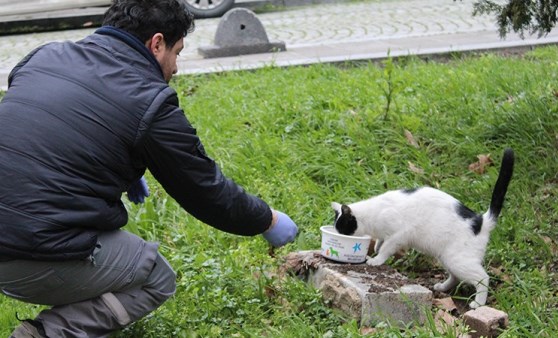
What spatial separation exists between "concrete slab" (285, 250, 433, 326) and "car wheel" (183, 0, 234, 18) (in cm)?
992

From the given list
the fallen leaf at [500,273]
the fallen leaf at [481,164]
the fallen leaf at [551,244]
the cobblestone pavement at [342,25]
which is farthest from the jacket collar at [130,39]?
the cobblestone pavement at [342,25]

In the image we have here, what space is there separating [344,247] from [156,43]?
1447mm

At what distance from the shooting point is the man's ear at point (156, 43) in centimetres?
375

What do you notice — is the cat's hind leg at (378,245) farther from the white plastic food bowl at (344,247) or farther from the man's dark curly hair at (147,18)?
the man's dark curly hair at (147,18)

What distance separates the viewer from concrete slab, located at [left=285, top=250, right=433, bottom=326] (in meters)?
4.08

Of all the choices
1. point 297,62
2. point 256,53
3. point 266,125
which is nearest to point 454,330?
point 266,125

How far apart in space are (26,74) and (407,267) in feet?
7.85

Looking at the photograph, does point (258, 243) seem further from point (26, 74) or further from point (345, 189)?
point (26, 74)

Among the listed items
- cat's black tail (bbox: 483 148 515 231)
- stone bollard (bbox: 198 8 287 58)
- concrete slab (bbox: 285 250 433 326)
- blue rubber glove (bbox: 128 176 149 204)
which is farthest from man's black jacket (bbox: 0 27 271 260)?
stone bollard (bbox: 198 8 287 58)

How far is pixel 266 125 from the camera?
270 inches

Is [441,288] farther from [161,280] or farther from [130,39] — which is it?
[130,39]

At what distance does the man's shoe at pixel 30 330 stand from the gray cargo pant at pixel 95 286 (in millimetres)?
30

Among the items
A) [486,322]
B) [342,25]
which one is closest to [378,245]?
[486,322]

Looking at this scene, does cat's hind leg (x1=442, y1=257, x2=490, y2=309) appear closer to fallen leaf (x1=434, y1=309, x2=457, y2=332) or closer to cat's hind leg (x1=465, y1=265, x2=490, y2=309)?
cat's hind leg (x1=465, y1=265, x2=490, y2=309)
